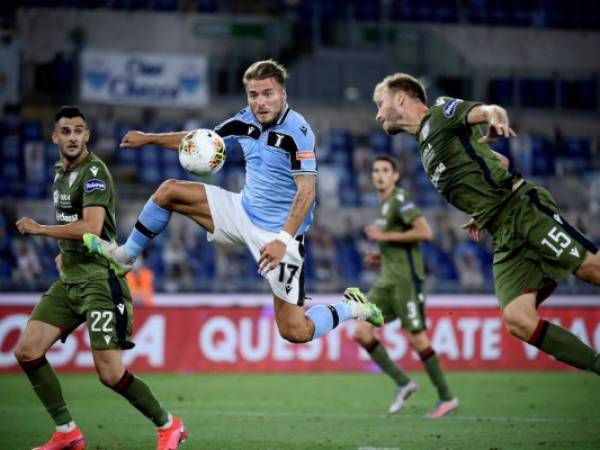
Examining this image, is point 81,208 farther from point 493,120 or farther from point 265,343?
point 265,343

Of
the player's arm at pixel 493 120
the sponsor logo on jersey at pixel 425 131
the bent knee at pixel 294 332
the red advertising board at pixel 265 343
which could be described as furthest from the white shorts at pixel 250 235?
the red advertising board at pixel 265 343

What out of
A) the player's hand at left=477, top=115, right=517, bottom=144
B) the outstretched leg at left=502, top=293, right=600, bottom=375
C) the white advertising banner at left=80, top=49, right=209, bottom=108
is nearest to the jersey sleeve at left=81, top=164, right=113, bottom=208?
the player's hand at left=477, top=115, right=517, bottom=144

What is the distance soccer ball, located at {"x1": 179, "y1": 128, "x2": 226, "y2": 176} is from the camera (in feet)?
25.6

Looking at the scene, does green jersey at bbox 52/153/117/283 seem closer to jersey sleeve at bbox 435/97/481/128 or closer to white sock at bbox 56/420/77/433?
white sock at bbox 56/420/77/433

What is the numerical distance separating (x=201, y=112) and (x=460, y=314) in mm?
11280

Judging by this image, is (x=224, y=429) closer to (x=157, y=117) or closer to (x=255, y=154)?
(x=255, y=154)

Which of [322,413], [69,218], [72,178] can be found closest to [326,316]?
[69,218]

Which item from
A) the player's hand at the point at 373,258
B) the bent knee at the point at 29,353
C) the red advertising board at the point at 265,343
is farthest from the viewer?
the red advertising board at the point at 265,343

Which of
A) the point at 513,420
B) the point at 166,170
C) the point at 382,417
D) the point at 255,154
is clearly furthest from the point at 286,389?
the point at 166,170

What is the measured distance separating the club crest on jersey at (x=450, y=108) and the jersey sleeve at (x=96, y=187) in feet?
8.78

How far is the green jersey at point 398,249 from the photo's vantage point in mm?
12281

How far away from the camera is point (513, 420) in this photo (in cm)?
1065

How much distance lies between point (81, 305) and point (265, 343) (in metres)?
8.60

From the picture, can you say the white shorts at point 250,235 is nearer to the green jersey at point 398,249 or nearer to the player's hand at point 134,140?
the player's hand at point 134,140
